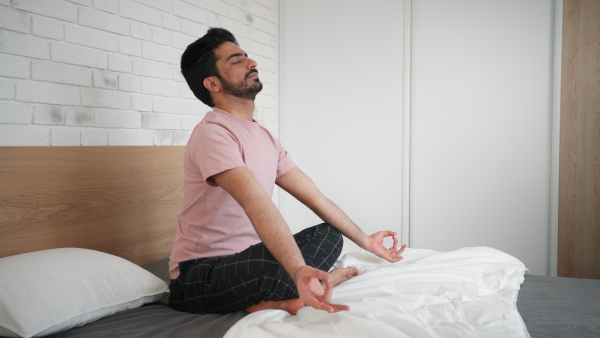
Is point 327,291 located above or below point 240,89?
below

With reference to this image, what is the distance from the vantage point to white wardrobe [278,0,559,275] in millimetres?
2928

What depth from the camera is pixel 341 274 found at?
63.1 inches

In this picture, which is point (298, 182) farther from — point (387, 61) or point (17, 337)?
point (387, 61)

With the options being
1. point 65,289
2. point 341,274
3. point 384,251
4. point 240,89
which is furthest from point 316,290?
point 240,89

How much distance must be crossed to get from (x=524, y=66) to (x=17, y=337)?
2752 millimetres

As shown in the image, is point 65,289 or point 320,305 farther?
point 65,289

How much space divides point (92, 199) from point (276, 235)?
103cm

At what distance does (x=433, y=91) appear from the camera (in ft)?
10.4

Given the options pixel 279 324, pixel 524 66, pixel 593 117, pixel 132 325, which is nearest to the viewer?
pixel 279 324

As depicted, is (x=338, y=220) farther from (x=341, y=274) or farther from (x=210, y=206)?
(x=210, y=206)

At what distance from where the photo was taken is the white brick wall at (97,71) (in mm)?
1804

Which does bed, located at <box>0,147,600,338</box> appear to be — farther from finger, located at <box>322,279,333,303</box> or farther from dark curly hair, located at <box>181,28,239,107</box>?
dark curly hair, located at <box>181,28,239,107</box>

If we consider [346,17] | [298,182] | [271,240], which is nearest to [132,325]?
[271,240]

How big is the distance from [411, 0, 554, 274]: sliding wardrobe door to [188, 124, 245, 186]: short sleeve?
1877mm
